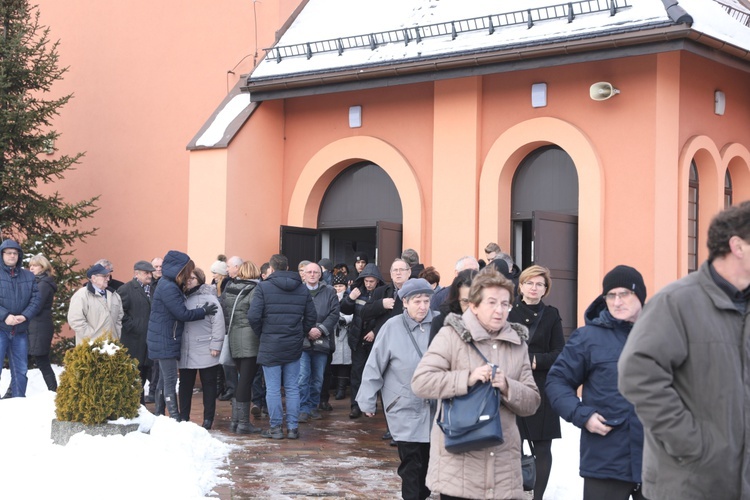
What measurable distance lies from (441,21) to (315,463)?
23.4 ft

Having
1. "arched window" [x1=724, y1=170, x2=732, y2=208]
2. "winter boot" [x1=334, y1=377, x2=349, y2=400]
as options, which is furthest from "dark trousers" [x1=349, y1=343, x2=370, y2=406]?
"arched window" [x1=724, y1=170, x2=732, y2=208]

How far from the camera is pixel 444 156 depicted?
13.4 meters

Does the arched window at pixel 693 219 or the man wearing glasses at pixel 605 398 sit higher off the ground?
the arched window at pixel 693 219

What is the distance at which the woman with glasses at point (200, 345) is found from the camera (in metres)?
9.98

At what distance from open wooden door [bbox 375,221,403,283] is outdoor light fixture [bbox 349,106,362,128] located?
1769 mm

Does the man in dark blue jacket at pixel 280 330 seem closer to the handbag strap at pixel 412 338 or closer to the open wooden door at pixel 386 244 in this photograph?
the handbag strap at pixel 412 338

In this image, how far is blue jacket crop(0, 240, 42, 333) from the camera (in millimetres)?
11156

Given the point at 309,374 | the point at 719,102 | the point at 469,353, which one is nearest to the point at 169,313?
the point at 309,374

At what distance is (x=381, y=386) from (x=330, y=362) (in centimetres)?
522

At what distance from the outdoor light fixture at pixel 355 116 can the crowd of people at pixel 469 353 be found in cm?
227

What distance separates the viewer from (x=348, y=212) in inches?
593

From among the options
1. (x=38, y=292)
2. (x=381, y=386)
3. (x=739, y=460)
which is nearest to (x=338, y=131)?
(x=38, y=292)

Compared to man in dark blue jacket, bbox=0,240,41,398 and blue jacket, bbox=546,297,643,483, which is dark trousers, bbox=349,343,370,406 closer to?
man in dark blue jacket, bbox=0,240,41,398

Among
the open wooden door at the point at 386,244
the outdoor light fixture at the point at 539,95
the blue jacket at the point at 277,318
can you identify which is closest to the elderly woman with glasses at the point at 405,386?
the blue jacket at the point at 277,318
